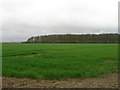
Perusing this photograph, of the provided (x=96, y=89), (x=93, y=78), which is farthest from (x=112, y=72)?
(x=96, y=89)

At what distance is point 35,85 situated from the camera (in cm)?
697

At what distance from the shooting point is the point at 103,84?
7.13 m

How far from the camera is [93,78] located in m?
8.34

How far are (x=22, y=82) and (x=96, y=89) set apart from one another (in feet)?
11.6

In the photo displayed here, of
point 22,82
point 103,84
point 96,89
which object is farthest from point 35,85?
point 103,84

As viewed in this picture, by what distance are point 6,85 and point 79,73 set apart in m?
4.07

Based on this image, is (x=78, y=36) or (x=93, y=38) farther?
(x=78, y=36)

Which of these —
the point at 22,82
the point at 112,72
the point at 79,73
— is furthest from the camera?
the point at 112,72

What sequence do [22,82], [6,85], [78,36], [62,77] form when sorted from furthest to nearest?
[78,36], [62,77], [22,82], [6,85]

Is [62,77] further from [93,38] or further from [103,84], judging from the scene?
[93,38]

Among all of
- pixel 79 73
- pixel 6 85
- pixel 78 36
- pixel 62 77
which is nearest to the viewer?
pixel 6 85

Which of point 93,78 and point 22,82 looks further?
point 93,78

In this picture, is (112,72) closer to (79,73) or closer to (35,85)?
(79,73)

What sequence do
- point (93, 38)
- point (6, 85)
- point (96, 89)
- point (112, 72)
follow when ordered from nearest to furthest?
point (96, 89)
point (6, 85)
point (112, 72)
point (93, 38)
